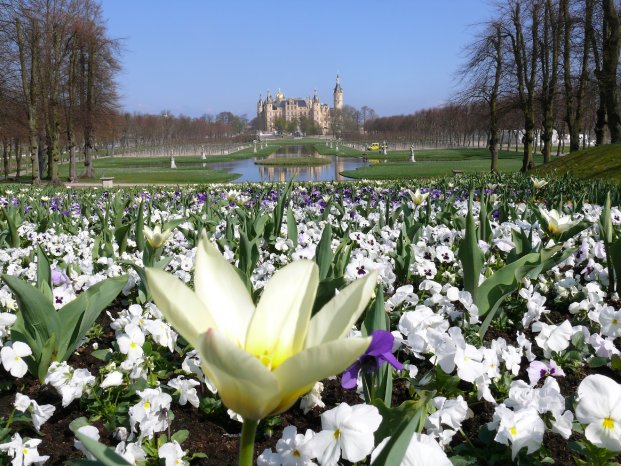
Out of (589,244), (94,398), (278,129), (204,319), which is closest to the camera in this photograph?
(204,319)

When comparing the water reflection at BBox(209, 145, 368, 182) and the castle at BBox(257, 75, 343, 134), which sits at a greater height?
the castle at BBox(257, 75, 343, 134)

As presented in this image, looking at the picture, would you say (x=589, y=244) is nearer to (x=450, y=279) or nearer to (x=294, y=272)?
(x=450, y=279)

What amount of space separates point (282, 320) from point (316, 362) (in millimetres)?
204

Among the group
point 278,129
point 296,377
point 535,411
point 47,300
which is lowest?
point 535,411

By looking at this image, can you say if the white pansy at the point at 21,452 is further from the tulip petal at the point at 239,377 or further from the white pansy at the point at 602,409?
the white pansy at the point at 602,409

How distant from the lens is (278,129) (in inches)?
5743

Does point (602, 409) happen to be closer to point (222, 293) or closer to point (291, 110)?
point (222, 293)

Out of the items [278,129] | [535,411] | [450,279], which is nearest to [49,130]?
[450,279]

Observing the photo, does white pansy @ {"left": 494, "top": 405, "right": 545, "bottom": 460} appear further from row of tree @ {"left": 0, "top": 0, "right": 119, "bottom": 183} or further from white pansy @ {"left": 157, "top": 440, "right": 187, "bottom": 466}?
row of tree @ {"left": 0, "top": 0, "right": 119, "bottom": 183}

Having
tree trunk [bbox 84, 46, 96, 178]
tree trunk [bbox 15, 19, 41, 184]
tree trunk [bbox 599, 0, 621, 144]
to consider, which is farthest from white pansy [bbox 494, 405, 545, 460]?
tree trunk [bbox 84, 46, 96, 178]

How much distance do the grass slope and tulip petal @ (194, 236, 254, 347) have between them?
1299 cm

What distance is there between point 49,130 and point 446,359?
2722 centimetres

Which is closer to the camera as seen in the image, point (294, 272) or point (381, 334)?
point (294, 272)

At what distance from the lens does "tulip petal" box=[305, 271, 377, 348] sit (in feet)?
2.70
